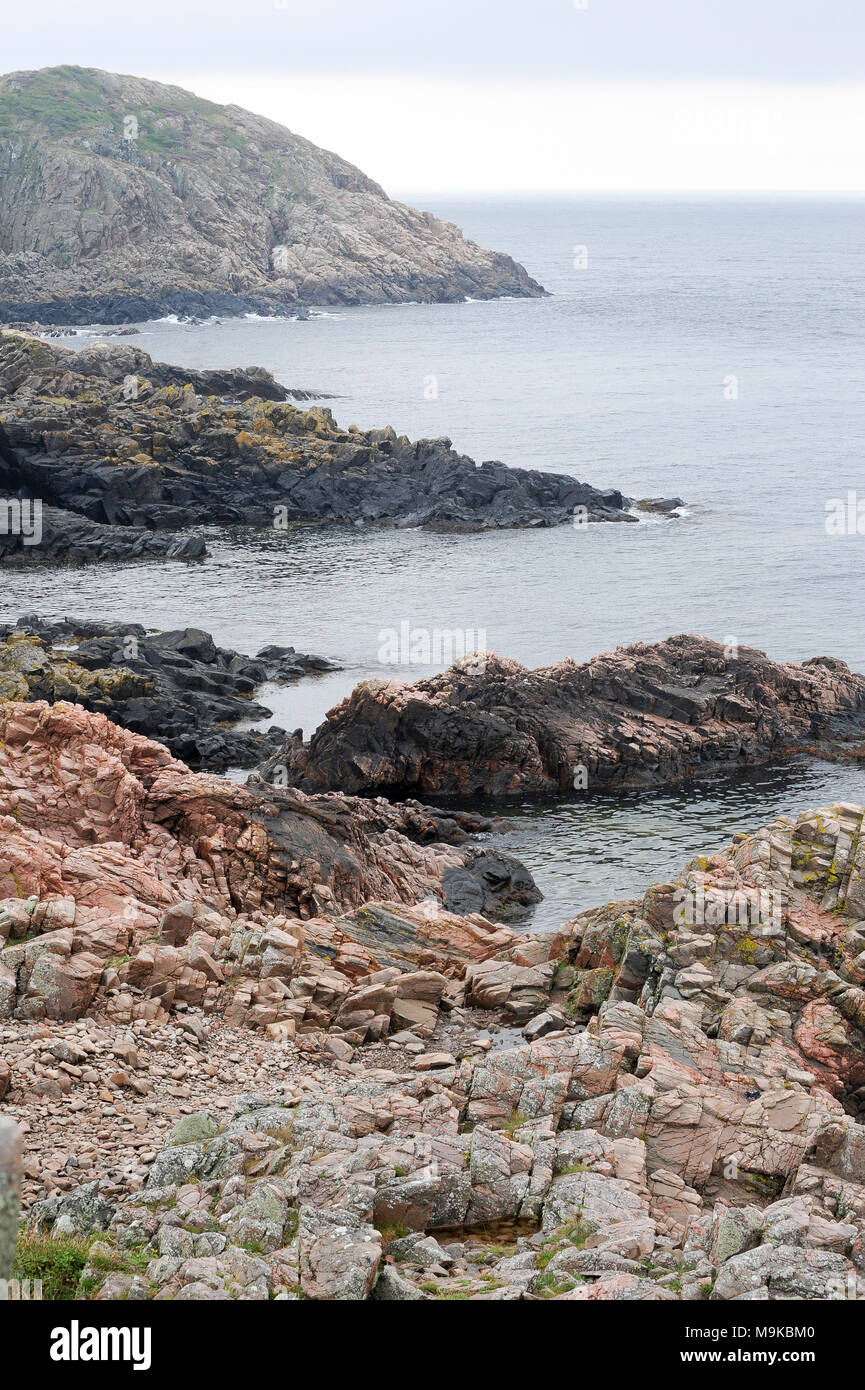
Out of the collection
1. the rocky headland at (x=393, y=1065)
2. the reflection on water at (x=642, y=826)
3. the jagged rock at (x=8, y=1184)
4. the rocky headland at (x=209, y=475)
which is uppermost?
the rocky headland at (x=209, y=475)

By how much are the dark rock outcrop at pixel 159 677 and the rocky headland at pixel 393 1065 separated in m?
14.9

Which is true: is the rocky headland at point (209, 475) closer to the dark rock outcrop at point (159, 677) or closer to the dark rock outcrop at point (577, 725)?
the dark rock outcrop at point (159, 677)

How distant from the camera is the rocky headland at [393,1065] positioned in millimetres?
14156

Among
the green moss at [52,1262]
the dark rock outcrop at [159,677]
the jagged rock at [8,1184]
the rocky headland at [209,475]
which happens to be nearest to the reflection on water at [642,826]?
the dark rock outcrop at [159,677]

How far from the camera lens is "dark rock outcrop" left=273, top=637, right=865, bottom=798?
4647cm

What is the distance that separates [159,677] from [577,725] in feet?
54.1

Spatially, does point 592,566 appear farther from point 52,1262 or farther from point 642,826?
point 52,1262

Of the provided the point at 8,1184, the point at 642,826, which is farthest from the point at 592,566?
the point at 8,1184

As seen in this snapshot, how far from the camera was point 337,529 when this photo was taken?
83.4m

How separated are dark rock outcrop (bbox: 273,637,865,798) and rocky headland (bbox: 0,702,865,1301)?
14.3m

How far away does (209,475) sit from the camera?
85188mm

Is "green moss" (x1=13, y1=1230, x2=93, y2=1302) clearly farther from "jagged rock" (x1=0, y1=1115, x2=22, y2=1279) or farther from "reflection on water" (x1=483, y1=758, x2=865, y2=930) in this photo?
"reflection on water" (x1=483, y1=758, x2=865, y2=930)
